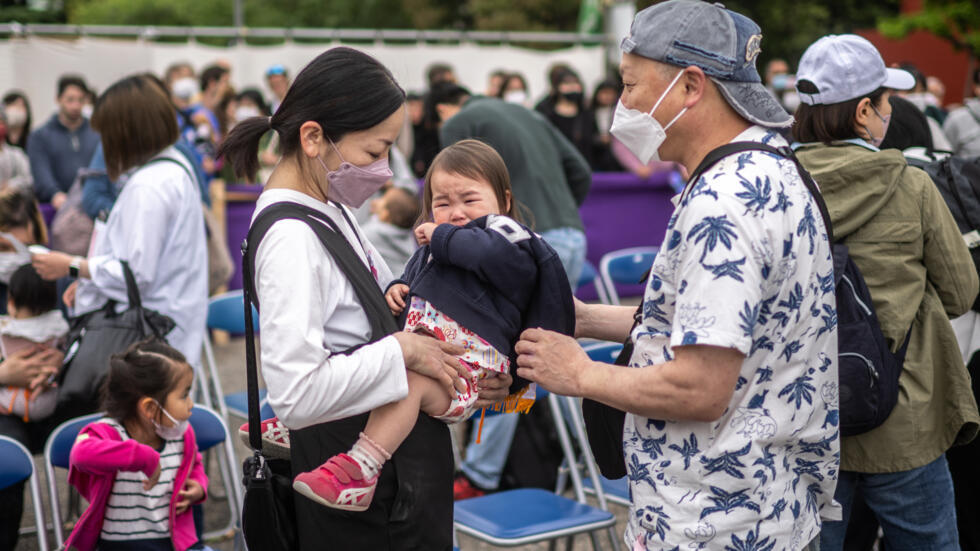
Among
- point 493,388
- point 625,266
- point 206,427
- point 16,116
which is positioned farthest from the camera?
point 16,116

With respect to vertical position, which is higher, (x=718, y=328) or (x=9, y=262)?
(x=718, y=328)

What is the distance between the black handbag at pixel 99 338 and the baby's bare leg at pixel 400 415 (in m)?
1.86

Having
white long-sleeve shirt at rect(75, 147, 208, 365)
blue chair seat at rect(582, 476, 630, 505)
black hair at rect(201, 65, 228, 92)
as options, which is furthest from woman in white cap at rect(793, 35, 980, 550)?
black hair at rect(201, 65, 228, 92)

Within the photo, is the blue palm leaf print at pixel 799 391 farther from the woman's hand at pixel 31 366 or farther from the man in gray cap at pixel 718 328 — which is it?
the woman's hand at pixel 31 366

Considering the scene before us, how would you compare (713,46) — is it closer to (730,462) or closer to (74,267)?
(730,462)

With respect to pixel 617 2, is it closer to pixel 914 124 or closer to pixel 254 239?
pixel 914 124

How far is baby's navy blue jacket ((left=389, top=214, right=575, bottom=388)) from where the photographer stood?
201 centimetres

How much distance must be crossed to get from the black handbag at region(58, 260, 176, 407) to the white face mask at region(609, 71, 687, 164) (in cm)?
221

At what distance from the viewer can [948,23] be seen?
1797 cm

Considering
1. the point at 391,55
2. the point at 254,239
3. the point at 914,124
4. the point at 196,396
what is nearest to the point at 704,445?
the point at 254,239

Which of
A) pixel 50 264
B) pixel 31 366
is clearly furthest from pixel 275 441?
pixel 31 366

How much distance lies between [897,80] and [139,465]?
2.65m

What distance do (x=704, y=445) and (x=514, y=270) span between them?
0.54 metres

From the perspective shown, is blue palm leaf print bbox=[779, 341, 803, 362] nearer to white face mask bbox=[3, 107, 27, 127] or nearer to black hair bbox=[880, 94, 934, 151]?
black hair bbox=[880, 94, 934, 151]
